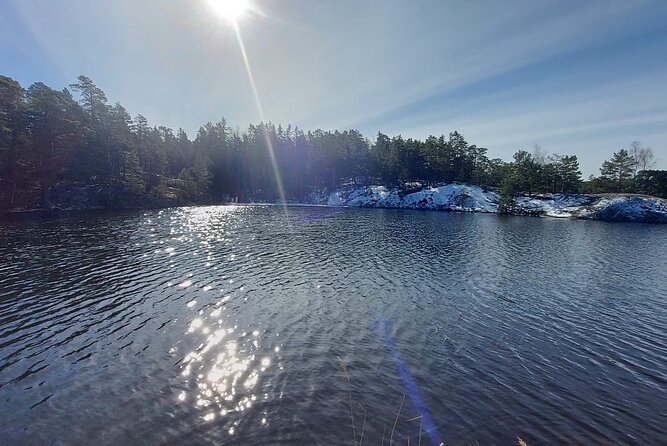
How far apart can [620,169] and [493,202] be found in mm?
47066

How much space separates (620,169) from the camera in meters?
120

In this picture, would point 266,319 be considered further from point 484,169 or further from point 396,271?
point 484,169

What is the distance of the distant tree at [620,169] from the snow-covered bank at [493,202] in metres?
20.1

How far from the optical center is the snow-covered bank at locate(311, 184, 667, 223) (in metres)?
98.2

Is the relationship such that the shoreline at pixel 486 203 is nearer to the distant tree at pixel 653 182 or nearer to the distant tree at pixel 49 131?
the distant tree at pixel 49 131

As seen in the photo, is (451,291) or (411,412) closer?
(411,412)

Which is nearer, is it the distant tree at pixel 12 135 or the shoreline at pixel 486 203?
the distant tree at pixel 12 135

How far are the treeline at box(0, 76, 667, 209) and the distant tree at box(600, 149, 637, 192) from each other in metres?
0.37

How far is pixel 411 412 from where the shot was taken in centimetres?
1119

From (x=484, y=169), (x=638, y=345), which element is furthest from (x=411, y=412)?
(x=484, y=169)

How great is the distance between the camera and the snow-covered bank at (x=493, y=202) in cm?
9819

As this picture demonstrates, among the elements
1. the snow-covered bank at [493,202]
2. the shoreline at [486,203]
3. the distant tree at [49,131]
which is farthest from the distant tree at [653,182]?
the distant tree at [49,131]

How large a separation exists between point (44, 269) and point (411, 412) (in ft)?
103

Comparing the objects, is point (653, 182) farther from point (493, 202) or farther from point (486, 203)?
point (486, 203)
